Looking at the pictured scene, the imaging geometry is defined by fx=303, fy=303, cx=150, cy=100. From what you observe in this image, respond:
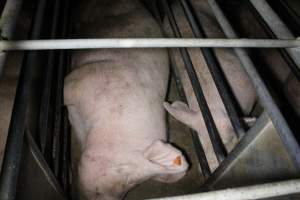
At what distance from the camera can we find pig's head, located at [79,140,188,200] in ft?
5.30

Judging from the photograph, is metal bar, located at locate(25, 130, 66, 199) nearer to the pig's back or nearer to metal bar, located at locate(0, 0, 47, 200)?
metal bar, located at locate(0, 0, 47, 200)

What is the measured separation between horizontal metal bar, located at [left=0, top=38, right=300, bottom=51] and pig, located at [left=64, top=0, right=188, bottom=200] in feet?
2.26

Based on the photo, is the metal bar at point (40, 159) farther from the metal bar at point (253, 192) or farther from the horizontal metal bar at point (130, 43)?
the metal bar at point (253, 192)

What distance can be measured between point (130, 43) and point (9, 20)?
0.47 metres

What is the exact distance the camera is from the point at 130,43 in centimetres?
109

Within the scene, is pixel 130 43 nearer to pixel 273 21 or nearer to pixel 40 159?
pixel 40 159

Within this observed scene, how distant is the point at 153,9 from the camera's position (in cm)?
291

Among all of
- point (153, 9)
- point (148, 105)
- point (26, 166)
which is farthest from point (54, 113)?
point (153, 9)

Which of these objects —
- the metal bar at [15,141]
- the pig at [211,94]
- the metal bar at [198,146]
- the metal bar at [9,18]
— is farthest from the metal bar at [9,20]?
the metal bar at [198,146]

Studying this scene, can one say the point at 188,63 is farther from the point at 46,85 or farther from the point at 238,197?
the point at 238,197

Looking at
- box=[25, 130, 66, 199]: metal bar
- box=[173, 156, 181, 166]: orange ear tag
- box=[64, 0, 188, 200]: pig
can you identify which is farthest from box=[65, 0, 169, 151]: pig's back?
box=[25, 130, 66, 199]: metal bar

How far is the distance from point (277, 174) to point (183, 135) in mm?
1375

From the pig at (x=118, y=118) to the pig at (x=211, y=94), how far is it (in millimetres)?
143

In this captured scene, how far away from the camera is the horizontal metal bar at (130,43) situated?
1.03 metres
